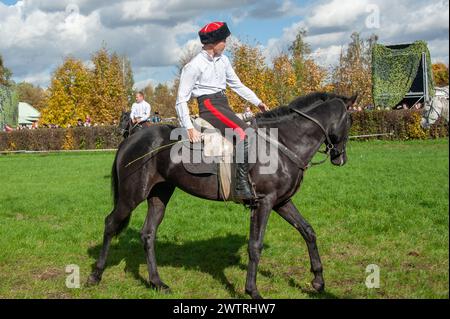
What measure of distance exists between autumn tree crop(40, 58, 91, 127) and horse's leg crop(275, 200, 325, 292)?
145 ft

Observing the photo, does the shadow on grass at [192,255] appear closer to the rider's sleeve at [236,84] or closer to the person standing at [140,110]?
the rider's sleeve at [236,84]

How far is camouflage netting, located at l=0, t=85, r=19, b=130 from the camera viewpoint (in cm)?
4784

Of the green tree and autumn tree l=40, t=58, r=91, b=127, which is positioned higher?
the green tree

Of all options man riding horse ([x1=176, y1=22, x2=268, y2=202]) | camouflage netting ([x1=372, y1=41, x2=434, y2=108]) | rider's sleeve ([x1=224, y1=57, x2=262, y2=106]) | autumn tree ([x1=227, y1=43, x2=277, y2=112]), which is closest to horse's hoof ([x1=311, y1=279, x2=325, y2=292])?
man riding horse ([x1=176, y1=22, x2=268, y2=202])

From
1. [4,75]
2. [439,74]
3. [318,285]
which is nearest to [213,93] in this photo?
[318,285]

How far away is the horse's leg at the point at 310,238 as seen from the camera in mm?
6215

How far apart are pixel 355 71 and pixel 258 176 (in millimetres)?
42452

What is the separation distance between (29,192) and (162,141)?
29.4ft

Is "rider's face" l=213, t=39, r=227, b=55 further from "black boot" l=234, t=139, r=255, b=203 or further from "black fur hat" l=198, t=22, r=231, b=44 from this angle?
"black boot" l=234, t=139, r=255, b=203

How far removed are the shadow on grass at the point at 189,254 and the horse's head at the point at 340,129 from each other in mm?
2157

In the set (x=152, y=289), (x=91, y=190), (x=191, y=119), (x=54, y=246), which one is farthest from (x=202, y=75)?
(x=91, y=190)

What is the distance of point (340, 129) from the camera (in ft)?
20.8

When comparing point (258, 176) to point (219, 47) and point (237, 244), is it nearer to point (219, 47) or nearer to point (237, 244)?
point (219, 47)
